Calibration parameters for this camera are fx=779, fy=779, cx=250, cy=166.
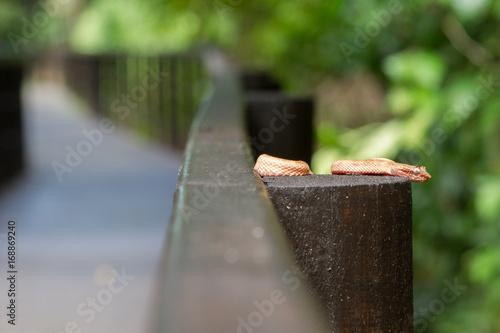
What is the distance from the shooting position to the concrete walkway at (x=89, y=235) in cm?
399

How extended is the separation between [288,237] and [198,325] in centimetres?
66

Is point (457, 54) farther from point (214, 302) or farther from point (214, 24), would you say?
point (214, 24)

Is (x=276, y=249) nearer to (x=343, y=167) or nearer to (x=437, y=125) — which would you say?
(x=343, y=167)

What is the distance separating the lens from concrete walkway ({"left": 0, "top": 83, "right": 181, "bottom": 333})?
3990 millimetres

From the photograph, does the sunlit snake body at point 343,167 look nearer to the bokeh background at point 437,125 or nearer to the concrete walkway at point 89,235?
the bokeh background at point 437,125

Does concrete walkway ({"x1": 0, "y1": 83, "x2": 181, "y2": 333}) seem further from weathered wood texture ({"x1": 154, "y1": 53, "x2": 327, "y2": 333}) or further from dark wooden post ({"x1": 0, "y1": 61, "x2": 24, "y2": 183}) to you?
weathered wood texture ({"x1": 154, "y1": 53, "x2": 327, "y2": 333})

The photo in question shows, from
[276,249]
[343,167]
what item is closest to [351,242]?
[343,167]

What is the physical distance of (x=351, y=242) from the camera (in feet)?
4.92

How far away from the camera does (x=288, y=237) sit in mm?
1507

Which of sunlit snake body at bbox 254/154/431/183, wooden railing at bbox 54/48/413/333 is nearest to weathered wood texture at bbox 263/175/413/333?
wooden railing at bbox 54/48/413/333

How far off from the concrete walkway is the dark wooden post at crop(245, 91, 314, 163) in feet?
3.18

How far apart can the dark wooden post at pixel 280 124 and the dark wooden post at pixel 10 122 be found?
377 cm

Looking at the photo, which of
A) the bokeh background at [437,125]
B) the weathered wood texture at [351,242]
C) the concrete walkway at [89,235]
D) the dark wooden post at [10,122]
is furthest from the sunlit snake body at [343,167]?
the dark wooden post at [10,122]

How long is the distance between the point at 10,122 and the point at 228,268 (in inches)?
254
